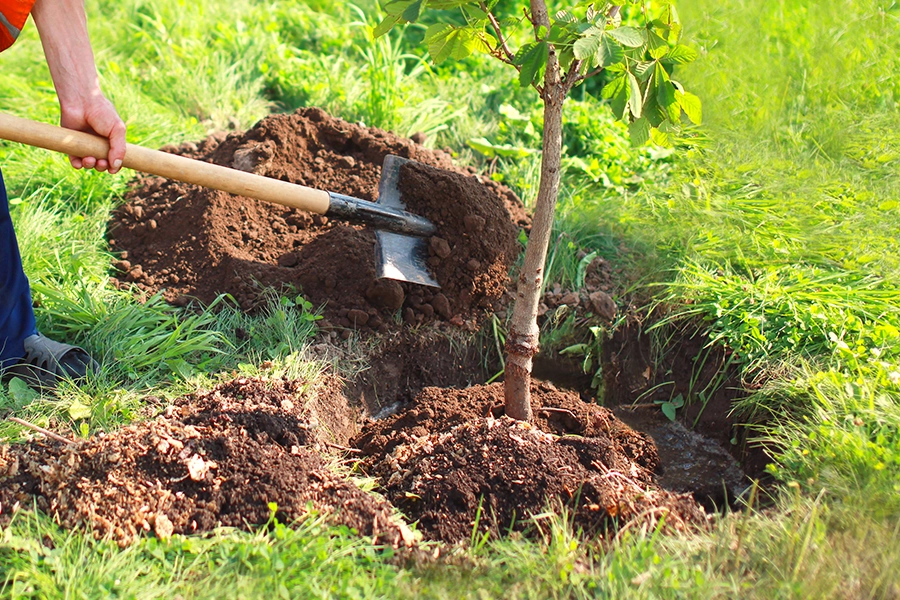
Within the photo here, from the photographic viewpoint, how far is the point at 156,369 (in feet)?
9.69

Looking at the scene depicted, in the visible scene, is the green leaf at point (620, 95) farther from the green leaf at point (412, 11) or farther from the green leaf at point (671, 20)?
the green leaf at point (412, 11)

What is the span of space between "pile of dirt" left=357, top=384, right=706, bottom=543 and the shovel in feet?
2.31

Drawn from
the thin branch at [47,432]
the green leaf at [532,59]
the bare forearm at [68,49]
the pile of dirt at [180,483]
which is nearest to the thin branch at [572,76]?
the green leaf at [532,59]

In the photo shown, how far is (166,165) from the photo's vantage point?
277 cm

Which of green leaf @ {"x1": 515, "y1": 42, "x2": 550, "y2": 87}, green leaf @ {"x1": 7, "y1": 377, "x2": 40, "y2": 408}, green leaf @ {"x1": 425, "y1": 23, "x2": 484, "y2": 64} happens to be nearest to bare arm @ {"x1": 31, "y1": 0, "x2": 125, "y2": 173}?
green leaf @ {"x1": 7, "y1": 377, "x2": 40, "y2": 408}

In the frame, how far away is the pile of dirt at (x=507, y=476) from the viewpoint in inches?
94.3

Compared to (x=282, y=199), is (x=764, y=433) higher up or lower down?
lower down

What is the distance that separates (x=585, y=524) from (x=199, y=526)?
3.85 feet

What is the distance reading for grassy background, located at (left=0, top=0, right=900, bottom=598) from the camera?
2.10 meters

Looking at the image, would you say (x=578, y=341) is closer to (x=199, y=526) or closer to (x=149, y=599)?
(x=199, y=526)

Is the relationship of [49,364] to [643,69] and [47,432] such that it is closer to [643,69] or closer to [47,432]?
[47,432]

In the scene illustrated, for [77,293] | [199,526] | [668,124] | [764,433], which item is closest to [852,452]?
[764,433]

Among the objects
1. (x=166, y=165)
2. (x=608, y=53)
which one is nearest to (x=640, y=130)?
(x=608, y=53)

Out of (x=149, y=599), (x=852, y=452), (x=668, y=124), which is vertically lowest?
(x=149, y=599)
